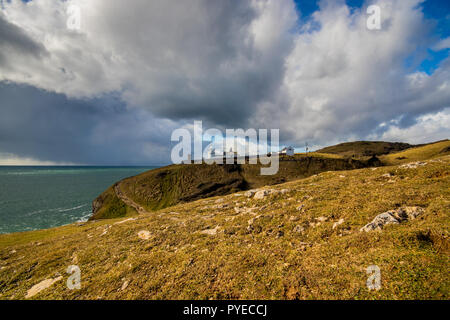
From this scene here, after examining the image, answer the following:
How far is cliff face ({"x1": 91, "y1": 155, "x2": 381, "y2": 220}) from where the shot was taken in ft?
363

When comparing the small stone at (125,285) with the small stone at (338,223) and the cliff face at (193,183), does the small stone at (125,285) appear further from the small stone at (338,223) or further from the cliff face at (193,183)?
the cliff face at (193,183)

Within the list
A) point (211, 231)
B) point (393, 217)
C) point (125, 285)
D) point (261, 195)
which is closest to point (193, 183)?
point (261, 195)

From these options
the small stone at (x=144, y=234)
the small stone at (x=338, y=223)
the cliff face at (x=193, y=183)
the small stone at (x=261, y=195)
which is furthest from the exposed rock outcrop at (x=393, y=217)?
the cliff face at (x=193, y=183)

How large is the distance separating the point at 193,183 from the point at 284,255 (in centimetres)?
11903

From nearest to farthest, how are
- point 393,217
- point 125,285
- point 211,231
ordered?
point 125,285, point 393,217, point 211,231

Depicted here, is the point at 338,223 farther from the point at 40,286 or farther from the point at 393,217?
the point at 40,286

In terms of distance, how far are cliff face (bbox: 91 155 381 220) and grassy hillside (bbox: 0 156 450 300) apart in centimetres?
9672

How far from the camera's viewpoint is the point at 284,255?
9.59 metres

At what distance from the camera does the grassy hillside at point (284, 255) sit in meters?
6.97

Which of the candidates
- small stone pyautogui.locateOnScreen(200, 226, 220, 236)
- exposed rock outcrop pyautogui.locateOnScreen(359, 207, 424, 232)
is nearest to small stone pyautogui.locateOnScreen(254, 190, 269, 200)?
small stone pyautogui.locateOnScreen(200, 226, 220, 236)

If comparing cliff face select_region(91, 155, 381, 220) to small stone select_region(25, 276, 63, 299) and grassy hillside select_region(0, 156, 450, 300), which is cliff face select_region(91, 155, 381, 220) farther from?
small stone select_region(25, 276, 63, 299)
